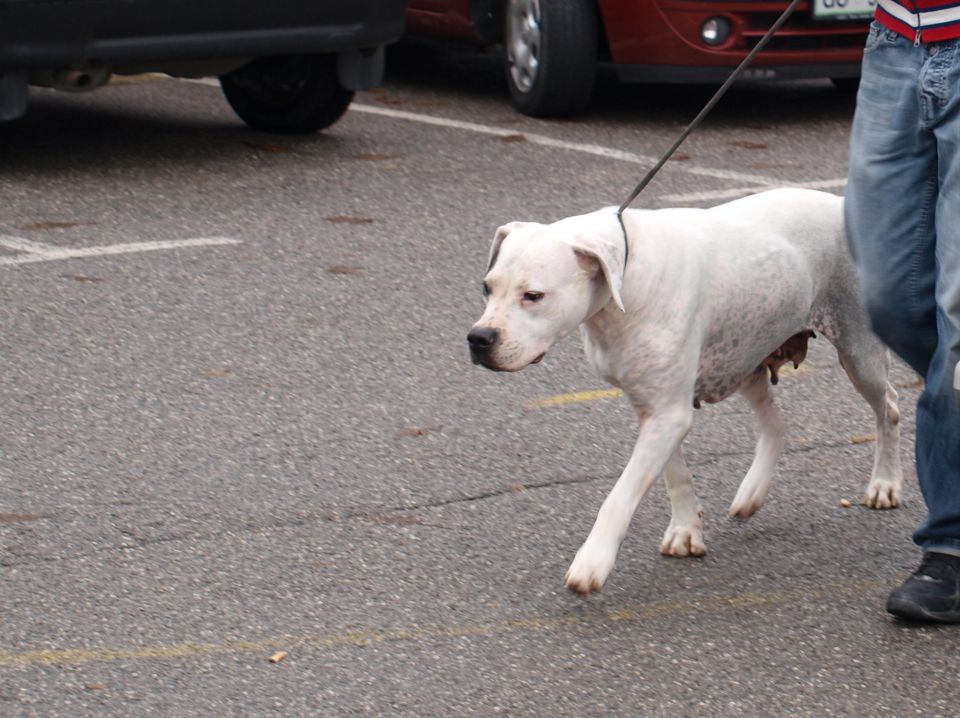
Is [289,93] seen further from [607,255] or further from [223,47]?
[607,255]

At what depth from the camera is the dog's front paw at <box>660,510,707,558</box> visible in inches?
154

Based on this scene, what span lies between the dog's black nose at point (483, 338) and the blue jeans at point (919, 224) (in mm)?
841

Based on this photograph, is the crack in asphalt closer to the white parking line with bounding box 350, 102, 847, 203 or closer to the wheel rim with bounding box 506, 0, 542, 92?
the white parking line with bounding box 350, 102, 847, 203

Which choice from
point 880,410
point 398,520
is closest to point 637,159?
point 880,410

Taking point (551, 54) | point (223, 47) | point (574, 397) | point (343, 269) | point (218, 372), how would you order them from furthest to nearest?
point (551, 54) < point (223, 47) < point (343, 269) < point (218, 372) < point (574, 397)

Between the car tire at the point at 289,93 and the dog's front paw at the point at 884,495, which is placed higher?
the dog's front paw at the point at 884,495

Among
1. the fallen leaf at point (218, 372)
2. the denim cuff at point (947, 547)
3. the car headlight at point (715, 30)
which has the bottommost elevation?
the fallen leaf at point (218, 372)

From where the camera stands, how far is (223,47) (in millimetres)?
7469

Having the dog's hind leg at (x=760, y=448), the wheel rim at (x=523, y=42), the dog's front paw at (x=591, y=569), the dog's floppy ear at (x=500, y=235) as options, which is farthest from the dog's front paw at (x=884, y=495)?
the wheel rim at (x=523, y=42)

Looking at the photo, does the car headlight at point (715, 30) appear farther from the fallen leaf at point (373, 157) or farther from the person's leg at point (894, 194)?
the person's leg at point (894, 194)

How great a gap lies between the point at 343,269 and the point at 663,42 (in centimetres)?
285

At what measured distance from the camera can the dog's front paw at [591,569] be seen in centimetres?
355

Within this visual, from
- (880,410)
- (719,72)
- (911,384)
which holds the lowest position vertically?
(719,72)

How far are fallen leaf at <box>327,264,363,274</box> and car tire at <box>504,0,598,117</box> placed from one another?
2.76 metres
